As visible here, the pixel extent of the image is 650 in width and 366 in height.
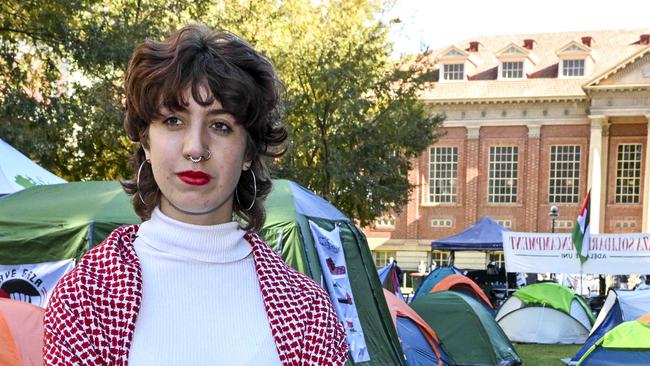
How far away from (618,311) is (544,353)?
2.16 metres

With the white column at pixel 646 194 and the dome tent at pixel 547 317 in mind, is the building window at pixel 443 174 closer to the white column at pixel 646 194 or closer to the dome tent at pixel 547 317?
the white column at pixel 646 194

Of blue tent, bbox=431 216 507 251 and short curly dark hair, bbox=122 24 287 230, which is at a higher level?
short curly dark hair, bbox=122 24 287 230

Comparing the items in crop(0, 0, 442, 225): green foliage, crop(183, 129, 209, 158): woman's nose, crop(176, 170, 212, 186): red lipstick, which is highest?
crop(0, 0, 442, 225): green foliage

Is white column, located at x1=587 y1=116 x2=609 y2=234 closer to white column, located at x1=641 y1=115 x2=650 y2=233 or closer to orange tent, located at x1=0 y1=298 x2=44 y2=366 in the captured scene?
A: white column, located at x1=641 y1=115 x2=650 y2=233

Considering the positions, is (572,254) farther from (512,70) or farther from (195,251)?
(512,70)

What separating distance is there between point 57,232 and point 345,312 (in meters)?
2.87

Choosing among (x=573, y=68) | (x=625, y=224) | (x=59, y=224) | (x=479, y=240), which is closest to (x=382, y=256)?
(x=625, y=224)

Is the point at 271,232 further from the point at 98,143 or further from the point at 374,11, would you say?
the point at 374,11

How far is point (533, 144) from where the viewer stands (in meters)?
43.0

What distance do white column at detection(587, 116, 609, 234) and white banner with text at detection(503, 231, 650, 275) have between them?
2421 centimetres

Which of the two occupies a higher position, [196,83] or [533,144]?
[533,144]

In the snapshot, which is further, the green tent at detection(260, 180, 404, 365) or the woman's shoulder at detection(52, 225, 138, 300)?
the green tent at detection(260, 180, 404, 365)

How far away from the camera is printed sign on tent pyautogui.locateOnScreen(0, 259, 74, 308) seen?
7414 mm

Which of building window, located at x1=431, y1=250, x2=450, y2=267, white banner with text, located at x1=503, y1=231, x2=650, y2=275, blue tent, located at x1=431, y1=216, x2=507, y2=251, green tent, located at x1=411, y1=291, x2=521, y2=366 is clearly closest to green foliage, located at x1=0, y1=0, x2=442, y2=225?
blue tent, located at x1=431, y1=216, x2=507, y2=251
